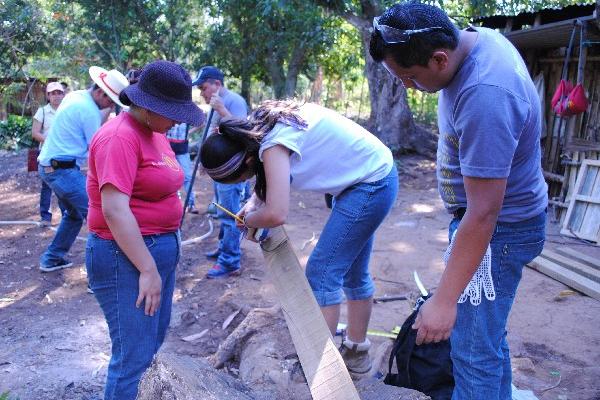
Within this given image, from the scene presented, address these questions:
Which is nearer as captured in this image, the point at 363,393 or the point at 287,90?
the point at 363,393

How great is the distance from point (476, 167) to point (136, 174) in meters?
1.39

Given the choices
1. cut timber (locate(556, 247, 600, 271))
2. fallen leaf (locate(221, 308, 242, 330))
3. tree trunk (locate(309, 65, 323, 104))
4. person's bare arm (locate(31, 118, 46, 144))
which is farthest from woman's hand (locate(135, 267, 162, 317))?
tree trunk (locate(309, 65, 323, 104))

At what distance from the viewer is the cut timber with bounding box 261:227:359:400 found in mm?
2312

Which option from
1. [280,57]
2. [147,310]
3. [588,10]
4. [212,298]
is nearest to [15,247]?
[212,298]

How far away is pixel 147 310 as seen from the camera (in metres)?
2.45

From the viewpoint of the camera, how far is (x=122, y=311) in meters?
2.41

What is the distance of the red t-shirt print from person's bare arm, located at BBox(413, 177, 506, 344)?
48.7 inches

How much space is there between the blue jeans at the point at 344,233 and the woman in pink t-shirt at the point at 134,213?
29.6 inches

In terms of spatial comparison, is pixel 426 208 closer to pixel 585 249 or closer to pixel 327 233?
pixel 585 249

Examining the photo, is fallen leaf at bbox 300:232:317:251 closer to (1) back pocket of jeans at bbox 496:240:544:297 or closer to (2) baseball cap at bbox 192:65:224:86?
(2) baseball cap at bbox 192:65:224:86

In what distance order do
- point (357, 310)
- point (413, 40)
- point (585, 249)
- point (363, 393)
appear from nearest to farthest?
point (413, 40)
point (363, 393)
point (357, 310)
point (585, 249)

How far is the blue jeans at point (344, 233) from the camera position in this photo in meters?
2.71

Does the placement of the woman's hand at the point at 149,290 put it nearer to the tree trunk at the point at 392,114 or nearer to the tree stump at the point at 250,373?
the tree stump at the point at 250,373

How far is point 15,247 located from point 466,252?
6.00 m
